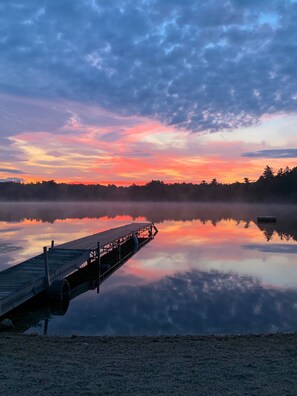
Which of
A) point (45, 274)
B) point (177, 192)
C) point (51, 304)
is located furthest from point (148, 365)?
point (177, 192)

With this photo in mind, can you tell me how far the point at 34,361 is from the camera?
5934 mm

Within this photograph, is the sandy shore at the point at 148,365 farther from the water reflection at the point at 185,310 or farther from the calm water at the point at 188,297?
the calm water at the point at 188,297

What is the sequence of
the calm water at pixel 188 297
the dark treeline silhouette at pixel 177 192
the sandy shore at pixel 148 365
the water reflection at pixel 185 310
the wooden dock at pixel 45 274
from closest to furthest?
1. the sandy shore at pixel 148 365
2. the water reflection at pixel 185 310
3. the calm water at pixel 188 297
4. the wooden dock at pixel 45 274
5. the dark treeline silhouette at pixel 177 192

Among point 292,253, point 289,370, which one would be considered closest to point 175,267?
point 292,253

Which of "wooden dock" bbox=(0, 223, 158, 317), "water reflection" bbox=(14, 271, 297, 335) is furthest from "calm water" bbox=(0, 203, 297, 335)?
"wooden dock" bbox=(0, 223, 158, 317)

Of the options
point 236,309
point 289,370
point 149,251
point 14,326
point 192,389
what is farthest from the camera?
point 149,251

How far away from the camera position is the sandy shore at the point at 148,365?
15.9ft

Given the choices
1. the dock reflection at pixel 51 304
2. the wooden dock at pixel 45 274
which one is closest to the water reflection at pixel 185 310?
the dock reflection at pixel 51 304

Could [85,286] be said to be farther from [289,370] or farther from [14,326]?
[289,370]

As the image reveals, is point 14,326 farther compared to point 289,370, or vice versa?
point 14,326

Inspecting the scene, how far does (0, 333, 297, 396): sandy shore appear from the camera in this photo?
15.9 ft

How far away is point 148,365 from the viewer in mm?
5789

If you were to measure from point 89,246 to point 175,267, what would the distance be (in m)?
3.99

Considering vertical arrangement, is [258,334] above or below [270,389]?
below
